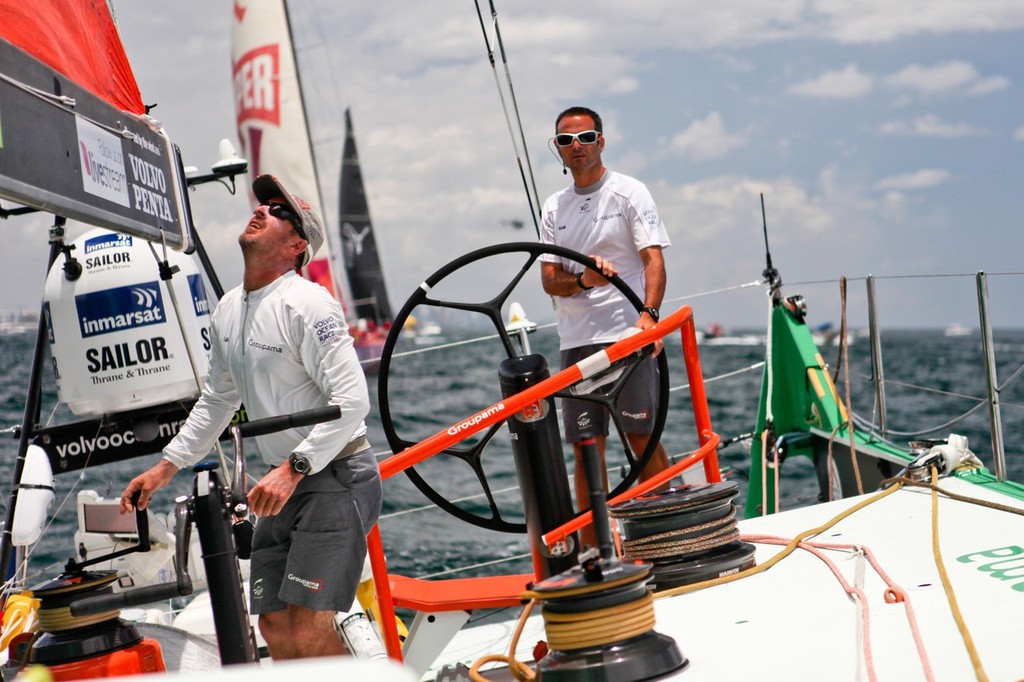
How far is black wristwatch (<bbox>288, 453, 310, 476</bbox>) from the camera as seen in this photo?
2486 millimetres

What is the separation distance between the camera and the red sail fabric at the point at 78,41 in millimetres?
2852

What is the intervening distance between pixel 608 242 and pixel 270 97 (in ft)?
64.7

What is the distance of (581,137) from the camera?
12.6ft

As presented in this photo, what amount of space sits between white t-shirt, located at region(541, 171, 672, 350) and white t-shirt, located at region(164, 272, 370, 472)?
1.28m

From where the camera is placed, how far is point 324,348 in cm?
264

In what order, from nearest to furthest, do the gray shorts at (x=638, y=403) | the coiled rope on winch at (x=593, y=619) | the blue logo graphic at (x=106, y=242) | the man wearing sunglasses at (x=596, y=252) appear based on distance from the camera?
the coiled rope on winch at (x=593, y=619) → the gray shorts at (x=638, y=403) → the man wearing sunglasses at (x=596, y=252) → the blue logo graphic at (x=106, y=242)

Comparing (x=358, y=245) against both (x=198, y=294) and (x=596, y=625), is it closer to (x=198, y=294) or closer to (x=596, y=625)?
(x=198, y=294)

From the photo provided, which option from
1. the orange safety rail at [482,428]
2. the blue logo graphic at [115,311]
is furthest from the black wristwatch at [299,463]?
the blue logo graphic at [115,311]

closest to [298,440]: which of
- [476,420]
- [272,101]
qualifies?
[476,420]

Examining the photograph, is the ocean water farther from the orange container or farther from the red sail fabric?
the red sail fabric

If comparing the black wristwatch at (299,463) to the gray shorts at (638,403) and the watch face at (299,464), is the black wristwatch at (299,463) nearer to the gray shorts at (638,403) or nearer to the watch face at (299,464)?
the watch face at (299,464)

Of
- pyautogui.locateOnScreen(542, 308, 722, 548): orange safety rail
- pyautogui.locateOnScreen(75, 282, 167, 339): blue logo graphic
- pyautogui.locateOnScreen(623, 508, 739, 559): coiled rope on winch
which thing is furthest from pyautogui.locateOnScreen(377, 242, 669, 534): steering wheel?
pyautogui.locateOnScreen(75, 282, 167, 339): blue logo graphic

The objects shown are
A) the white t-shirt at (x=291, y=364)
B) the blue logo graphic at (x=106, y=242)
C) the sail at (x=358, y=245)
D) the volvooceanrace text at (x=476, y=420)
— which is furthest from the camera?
the sail at (x=358, y=245)

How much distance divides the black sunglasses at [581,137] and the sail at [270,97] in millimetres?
18489
